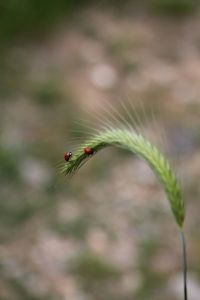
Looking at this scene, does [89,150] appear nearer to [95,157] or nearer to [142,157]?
[142,157]

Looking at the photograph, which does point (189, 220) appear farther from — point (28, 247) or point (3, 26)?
point (3, 26)

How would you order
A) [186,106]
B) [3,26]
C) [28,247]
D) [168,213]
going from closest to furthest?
[28,247]
[168,213]
[186,106]
[3,26]

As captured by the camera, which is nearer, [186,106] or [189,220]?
[189,220]

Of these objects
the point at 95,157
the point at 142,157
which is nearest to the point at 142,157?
the point at 142,157

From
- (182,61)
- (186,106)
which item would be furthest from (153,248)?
(182,61)

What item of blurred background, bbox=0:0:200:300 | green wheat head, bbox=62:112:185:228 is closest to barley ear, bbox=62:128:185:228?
green wheat head, bbox=62:112:185:228

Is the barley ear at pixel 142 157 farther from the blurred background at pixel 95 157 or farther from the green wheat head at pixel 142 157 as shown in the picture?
the blurred background at pixel 95 157

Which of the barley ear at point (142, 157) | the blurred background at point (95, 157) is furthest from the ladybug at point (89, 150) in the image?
the blurred background at point (95, 157)
